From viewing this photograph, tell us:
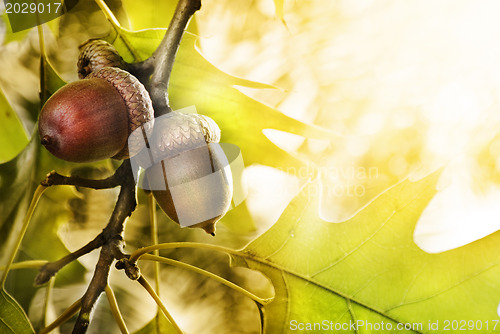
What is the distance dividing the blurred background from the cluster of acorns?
84mm

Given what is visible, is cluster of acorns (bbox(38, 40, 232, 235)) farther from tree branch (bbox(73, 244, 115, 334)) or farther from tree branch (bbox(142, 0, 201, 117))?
tree branch (bbox(73, 244, 115, 334))

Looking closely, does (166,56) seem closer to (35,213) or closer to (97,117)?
(97,117)

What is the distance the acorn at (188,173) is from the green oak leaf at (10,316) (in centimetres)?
29

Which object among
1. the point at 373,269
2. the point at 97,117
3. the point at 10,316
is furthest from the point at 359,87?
the point at 10,316

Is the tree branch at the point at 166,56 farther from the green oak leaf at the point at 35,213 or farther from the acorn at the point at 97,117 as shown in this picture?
the green oak leaf at the point at 35,213

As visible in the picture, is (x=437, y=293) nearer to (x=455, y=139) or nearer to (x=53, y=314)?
(x=455, y=139)

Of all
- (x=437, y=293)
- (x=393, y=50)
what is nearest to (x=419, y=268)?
(x=437, y=293)

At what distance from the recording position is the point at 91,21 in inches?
29.4

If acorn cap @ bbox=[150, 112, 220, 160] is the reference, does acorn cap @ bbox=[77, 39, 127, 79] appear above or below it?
above

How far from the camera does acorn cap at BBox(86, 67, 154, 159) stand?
26.5 inches

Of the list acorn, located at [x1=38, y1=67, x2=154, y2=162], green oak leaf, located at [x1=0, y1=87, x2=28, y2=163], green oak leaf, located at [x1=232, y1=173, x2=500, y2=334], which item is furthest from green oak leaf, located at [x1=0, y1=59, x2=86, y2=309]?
green oak leaf, located at [x1=232, y1=173, x2=500, y2=334]

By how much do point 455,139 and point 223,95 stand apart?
0.39 meters

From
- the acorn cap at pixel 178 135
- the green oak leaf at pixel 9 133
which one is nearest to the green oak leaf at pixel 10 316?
the green oak leaf at pixel 9 133

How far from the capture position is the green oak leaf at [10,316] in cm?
74
